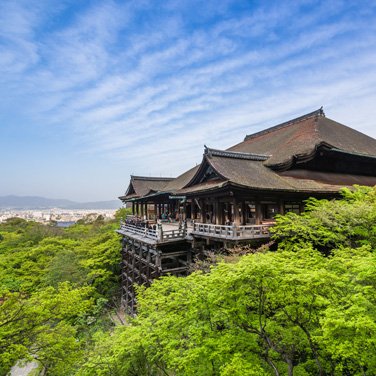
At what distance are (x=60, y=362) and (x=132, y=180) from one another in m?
23.9

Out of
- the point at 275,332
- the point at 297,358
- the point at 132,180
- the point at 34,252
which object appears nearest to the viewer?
the point at 275,332

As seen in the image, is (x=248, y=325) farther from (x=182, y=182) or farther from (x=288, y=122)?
(x=288, y=122)

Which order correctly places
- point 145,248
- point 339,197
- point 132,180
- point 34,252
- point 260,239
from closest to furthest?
point 260,239 → point 339,197 → point 145,248 → point 34,252 → point 132,180

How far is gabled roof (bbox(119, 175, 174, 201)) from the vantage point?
104 feet

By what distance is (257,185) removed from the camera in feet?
46.1

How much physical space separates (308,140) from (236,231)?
1075 centimetres

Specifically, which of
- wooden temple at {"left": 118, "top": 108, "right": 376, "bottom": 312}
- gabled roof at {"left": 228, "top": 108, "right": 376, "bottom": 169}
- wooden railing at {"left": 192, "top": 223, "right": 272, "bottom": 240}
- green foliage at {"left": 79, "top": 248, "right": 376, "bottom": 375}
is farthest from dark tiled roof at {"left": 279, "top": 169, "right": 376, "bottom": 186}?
green foliage at {"left": 79, "top": 248, "right": 376, "bottom": 375}

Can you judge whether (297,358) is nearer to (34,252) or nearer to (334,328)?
(334,328)

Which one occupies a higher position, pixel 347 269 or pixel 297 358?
pixel 347 269

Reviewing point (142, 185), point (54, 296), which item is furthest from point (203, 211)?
point (142, 185)

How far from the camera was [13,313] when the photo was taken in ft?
33.4

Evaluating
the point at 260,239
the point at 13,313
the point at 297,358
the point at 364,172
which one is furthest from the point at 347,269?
the point at 364,172

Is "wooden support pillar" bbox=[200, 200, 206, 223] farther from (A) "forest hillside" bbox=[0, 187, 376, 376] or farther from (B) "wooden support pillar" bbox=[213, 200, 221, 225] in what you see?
(A) "forest hillside" bbox=[0, 187, 376, 376]

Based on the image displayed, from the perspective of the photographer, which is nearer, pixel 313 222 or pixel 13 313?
pixel 13 313
